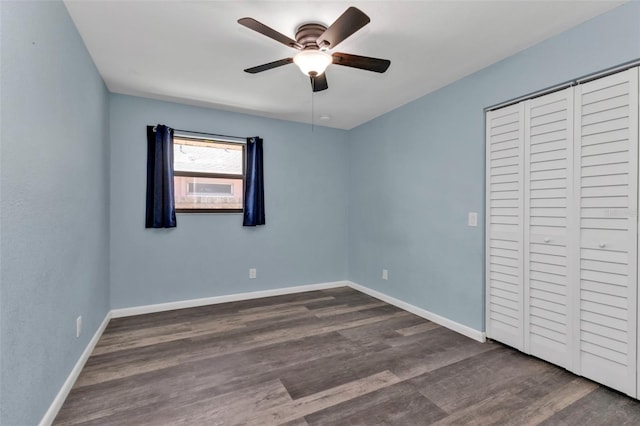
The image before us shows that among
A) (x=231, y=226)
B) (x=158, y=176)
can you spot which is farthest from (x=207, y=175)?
(x=231, y=226)

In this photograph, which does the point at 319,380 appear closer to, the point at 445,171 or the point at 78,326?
the point at 78,326

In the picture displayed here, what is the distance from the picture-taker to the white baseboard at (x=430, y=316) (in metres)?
Answer: 2.65

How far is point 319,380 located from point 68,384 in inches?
63.0

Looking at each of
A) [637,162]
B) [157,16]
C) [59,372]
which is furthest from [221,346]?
[637,162]

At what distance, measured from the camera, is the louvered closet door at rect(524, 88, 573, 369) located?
2074mm

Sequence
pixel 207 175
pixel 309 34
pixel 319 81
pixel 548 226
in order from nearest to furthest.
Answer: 1. pixel 309 34
2. pixel 548 226
3. pixel 319 81
4. pixel 207 175

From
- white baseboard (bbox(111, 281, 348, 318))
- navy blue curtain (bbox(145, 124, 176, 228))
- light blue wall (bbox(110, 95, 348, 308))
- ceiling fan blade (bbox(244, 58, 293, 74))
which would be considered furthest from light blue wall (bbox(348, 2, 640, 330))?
navy blue curtain (bbox(145, 124, 176, 228))

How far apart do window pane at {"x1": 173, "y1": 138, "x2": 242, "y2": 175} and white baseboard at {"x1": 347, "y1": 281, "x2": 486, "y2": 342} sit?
245 cm

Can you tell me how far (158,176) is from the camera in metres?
3.28

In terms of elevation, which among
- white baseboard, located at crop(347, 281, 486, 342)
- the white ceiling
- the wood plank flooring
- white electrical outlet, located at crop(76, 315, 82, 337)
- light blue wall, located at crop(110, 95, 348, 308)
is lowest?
the wood plank flooring

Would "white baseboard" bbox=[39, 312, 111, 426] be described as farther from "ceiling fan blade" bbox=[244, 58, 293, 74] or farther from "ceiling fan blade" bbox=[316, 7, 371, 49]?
"ceiling fan blade" bbox=[316, 7, 371, 49]

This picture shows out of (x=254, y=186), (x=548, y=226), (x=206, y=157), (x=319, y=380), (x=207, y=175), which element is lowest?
(x=319, y=380)

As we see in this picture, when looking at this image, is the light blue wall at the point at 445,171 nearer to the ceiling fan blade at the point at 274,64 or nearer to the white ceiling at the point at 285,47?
the white ceiling at the point at 285,47

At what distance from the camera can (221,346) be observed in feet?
8.25
